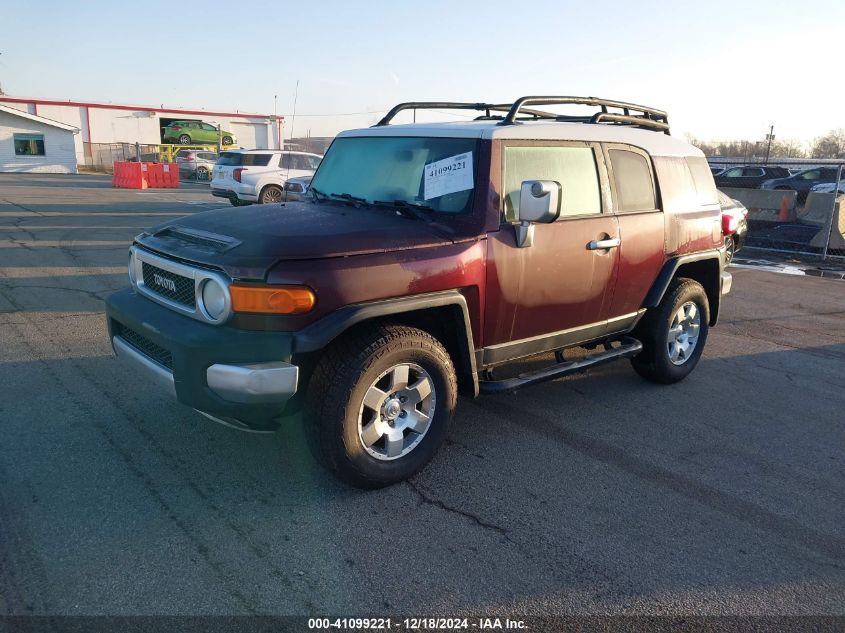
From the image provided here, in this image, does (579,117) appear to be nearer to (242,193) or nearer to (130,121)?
(242,193)

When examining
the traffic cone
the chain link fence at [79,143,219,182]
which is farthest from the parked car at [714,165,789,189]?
the chain link fence at [79,143,219,182]

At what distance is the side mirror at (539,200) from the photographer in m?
3.70

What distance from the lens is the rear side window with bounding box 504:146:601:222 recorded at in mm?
4039

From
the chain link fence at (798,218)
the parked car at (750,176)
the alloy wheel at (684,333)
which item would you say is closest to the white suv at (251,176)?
the chain link fence at (798,218)

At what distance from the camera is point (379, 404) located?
11.5ft

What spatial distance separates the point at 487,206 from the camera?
152 inches

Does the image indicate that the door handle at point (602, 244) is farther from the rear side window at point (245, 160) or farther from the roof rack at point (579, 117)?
the rear side window at point (245, 160)

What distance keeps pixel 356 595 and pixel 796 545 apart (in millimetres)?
2203

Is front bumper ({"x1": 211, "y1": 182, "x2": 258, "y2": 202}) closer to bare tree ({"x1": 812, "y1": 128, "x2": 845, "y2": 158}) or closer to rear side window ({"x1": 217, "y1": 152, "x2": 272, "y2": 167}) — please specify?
rear side window ({"x1": 217, "y1": 152, "x2": 272, "y2": 167})

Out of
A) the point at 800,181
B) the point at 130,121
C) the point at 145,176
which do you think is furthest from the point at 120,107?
the point at 800,181

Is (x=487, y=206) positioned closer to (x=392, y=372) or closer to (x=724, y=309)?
(x=392, y=372)

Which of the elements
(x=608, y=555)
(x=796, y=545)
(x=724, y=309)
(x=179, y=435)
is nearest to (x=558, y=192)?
(x=608, y=555)

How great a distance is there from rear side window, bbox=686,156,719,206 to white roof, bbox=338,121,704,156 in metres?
0.11

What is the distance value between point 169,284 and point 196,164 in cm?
3254
